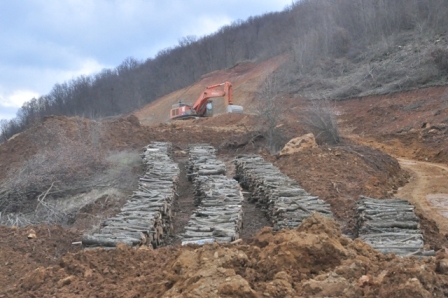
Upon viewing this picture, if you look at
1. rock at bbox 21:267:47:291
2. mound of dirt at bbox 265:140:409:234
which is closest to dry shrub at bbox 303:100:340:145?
mound of dirt at bbox 265:140:409:234

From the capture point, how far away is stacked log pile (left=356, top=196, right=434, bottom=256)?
19.7ft

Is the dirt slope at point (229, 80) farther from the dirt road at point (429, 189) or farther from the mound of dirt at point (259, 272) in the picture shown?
the mound of dirt at point (259, 272)

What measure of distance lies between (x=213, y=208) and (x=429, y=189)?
7.15 m

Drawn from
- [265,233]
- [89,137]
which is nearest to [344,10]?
[89,137]

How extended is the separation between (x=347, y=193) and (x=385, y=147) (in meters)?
9.62

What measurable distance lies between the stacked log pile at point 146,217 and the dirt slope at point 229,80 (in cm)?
3479

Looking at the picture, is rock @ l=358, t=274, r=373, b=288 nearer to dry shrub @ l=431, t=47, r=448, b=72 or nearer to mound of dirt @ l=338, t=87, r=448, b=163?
mound of dirt @ l=338, t=87, r=448, b=163

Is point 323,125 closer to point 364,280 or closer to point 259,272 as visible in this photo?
point 259,272

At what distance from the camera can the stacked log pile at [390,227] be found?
6000 millimetres

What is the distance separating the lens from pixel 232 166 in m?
15.9

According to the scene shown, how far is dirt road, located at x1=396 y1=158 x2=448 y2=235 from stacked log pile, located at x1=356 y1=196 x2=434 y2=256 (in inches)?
65.3

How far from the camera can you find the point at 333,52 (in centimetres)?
4294

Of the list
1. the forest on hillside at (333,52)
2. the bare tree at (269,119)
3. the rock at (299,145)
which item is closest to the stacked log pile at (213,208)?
the rock at (299,145)

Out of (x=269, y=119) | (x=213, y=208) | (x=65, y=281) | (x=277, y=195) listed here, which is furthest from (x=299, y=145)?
(x=65, y=281)
